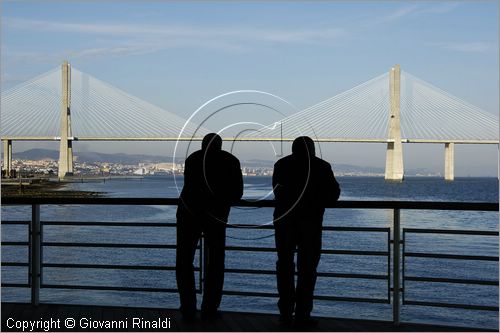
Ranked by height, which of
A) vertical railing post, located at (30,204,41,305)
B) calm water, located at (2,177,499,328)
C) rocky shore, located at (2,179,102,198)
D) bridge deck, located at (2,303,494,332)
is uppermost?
vertical railing post, located at (30,204,41,305)

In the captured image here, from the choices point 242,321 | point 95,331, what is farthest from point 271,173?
point 95,331

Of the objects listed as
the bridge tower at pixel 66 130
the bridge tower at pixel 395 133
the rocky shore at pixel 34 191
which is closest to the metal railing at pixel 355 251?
the bridge tower at pixel 66 130

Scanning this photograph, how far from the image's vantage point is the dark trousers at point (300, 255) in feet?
15.2

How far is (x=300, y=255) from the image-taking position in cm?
465

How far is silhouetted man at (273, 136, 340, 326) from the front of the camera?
4.59 meters

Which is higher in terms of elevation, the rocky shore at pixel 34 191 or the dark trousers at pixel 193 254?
the dark trousers at pixel 193 254

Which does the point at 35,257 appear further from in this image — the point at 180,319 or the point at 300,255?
the point at 300,255

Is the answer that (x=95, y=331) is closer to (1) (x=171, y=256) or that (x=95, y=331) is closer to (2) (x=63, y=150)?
(1) (x=171, y=256)

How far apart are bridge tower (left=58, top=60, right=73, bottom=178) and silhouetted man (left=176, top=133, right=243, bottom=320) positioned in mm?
43762

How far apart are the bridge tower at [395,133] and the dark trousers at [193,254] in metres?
47.2

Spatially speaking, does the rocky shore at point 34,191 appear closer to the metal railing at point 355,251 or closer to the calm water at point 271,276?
the calm water at point 271,276

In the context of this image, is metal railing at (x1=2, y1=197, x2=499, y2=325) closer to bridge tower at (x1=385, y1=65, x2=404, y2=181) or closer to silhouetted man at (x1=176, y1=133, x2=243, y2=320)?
silhouetted man at (x1=176, y1=133, x2=243, y2=320)

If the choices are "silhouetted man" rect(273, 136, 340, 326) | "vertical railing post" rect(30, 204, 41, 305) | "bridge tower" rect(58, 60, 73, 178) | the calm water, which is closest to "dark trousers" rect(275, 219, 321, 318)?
"silhouetted man" rect(273, 136, 340, 326)

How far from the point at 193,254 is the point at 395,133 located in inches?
1886
